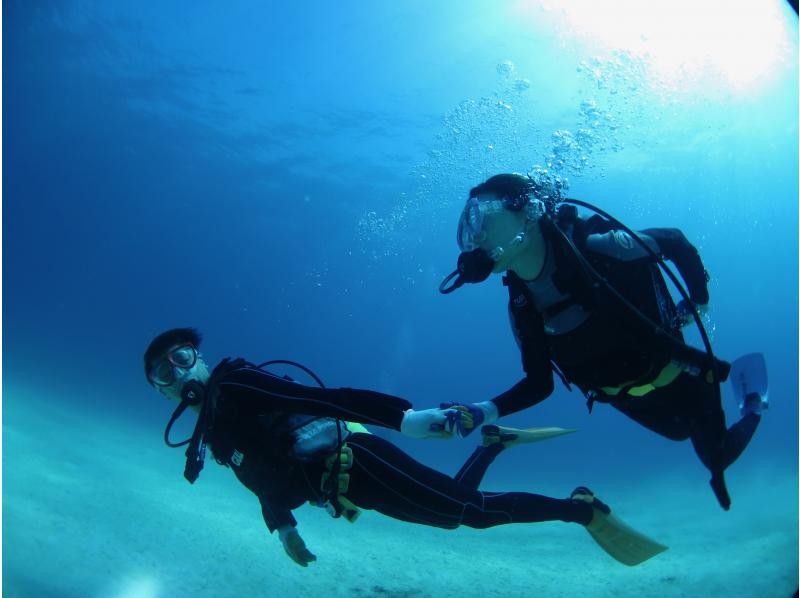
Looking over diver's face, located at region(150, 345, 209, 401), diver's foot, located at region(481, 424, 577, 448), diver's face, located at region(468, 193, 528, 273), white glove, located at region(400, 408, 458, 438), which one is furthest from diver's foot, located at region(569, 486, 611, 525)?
diver's face, located at region(150, 345, 209, 401)

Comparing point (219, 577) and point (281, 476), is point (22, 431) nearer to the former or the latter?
point (219, 577)

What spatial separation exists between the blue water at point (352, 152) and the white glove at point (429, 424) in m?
4.02

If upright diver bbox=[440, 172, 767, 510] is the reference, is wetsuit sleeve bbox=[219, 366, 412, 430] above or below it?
below

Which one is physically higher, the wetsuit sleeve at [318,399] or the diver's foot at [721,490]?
the wetsuit sleeve at [318,399]

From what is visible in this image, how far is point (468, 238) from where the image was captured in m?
3.28

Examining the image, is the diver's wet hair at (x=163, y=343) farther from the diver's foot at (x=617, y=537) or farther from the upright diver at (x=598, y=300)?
the diver's foot at (x=617, y=537)

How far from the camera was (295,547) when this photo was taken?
11.9 feet

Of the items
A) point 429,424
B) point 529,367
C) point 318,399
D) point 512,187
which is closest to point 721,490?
point 529,367

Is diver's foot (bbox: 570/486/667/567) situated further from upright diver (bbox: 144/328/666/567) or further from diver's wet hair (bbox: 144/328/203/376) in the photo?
diver's wet hair (bbox: 144/328/203/376)

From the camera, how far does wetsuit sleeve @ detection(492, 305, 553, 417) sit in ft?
11.7

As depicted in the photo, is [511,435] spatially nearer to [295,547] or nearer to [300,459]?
[300,459]

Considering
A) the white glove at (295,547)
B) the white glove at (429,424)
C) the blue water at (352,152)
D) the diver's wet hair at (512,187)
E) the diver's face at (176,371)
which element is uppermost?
the blue water at (352,152)

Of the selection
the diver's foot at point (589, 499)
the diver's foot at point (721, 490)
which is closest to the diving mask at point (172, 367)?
the diver's foot at point (589, 499)

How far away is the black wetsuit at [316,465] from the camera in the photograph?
3.19 metres
